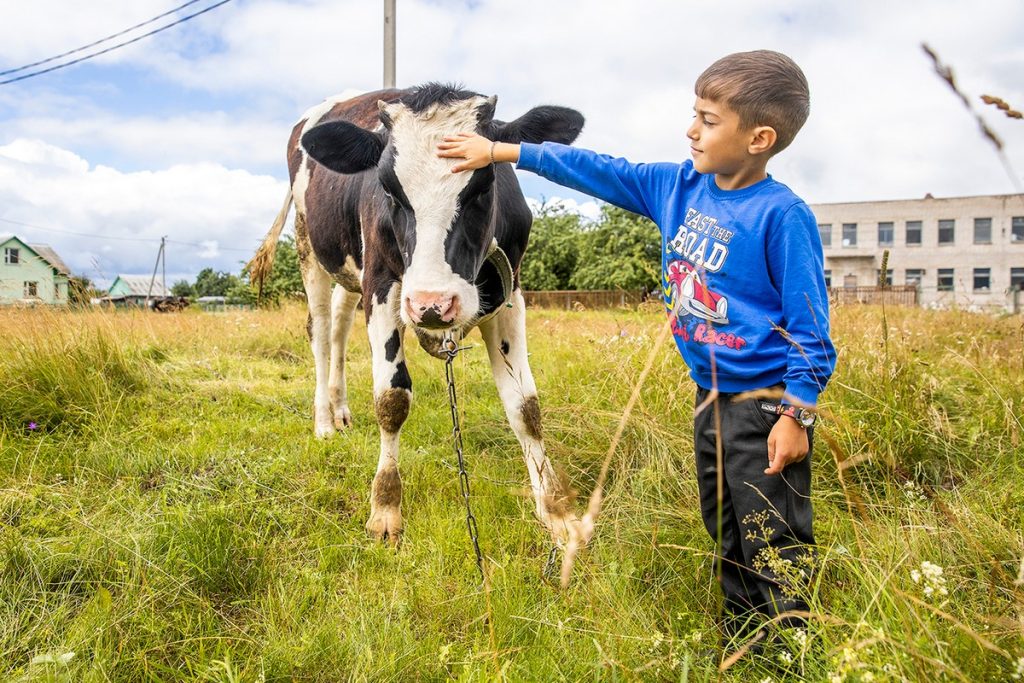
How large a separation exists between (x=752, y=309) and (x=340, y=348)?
396 centimetres

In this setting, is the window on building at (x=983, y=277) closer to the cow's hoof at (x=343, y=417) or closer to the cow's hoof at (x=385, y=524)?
the cow's hoof at (x=343, y=417)

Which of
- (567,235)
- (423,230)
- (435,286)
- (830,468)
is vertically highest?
(567,235)

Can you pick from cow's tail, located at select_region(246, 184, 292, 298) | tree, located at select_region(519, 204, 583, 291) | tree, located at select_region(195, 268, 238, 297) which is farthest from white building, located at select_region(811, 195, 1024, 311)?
tree, located at select_region(195, 268, 238, 297)

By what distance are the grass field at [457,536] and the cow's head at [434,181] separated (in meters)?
0.99

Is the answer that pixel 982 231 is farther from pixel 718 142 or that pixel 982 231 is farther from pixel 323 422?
pixel 718 142

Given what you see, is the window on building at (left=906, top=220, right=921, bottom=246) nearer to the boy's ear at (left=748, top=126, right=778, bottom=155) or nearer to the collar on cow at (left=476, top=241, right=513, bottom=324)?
the collar on cow at (left=476, top=241, right=513, bottom=324)

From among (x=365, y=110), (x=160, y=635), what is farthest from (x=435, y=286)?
(x=365, y=110)

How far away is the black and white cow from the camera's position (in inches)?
104

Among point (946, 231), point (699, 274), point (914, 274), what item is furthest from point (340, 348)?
point (946, 231)

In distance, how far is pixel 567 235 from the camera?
109ft

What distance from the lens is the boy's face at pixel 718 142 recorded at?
1.92 metres

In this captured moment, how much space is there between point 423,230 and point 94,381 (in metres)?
2.96

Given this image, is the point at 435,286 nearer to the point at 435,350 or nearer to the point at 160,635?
the point at 435,350

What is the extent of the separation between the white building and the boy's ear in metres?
52.5
